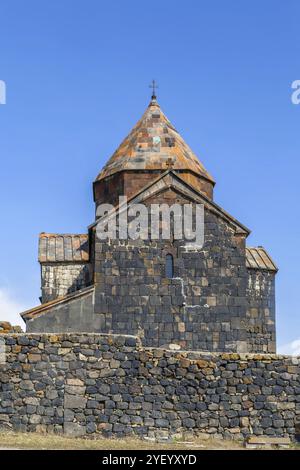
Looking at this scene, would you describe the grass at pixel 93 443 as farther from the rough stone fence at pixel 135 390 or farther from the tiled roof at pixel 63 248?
the tiled roof at pixel 63 248

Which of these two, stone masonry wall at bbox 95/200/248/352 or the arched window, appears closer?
A: stone masonry wall at bbox 95/200/248/352

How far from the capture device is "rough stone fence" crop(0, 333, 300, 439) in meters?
12.1

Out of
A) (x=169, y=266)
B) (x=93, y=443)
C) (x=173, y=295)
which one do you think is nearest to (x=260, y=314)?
(x=173, y=295)

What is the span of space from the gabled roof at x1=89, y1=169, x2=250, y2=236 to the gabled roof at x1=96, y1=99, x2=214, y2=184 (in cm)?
102

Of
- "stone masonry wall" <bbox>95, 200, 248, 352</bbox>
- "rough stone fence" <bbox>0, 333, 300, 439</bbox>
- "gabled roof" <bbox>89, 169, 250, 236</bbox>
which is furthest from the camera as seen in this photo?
"gabled roof" <bbox>89, 169, 250, 236</bbox>

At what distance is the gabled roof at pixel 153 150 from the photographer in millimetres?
18578

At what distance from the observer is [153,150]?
18828 millimetres

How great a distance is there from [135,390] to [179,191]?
215 inches

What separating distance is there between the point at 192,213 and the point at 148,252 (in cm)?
112

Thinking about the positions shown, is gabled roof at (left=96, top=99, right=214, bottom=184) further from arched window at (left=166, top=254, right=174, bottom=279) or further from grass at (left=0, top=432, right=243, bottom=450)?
grass at (left=0, top=432, right=243, bottom=450)

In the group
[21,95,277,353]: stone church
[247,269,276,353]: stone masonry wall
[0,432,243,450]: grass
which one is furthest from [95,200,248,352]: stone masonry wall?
[0,432,243,450]: grass

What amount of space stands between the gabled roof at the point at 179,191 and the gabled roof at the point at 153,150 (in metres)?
1.02
